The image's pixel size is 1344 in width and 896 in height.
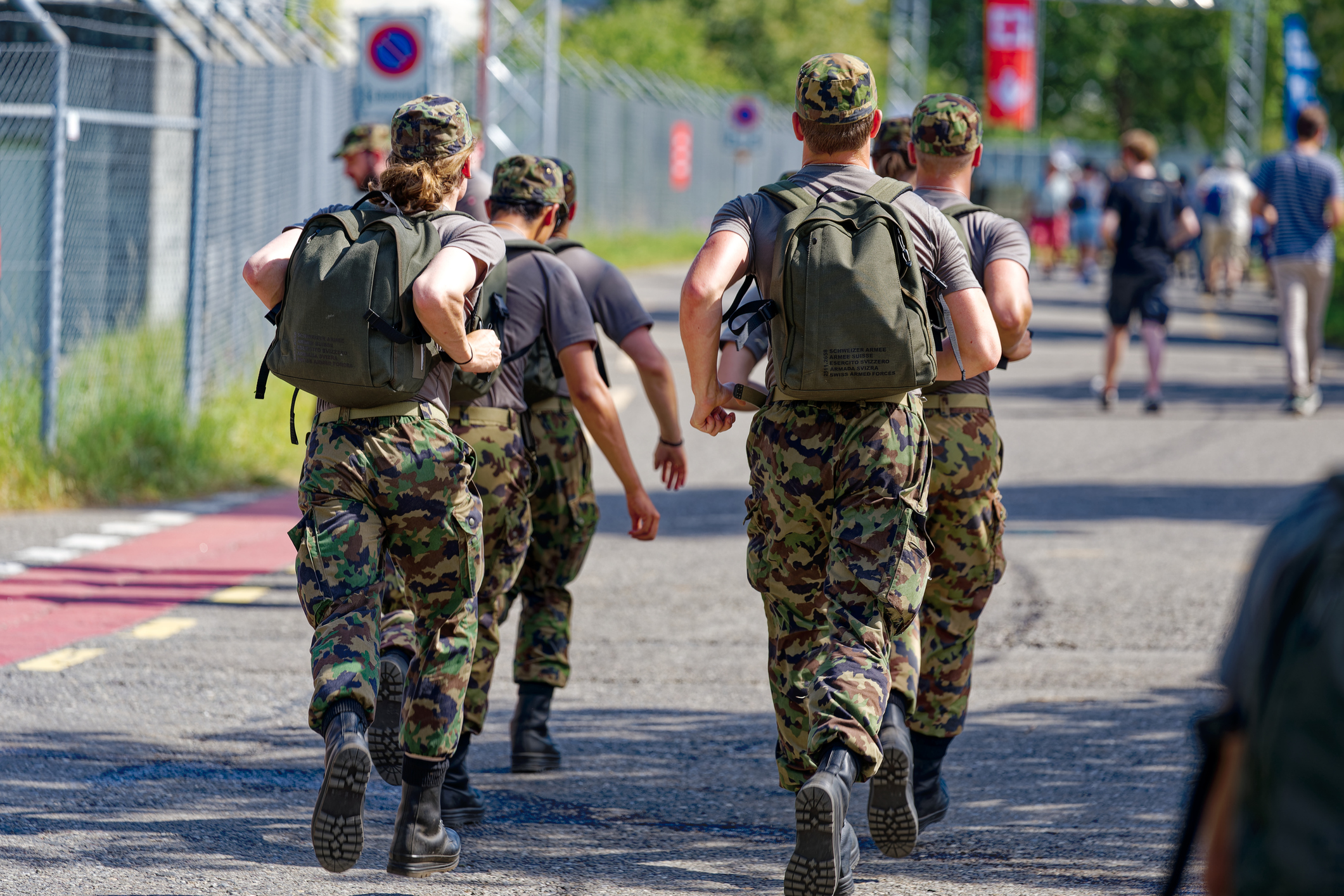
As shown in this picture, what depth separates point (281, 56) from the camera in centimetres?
1277

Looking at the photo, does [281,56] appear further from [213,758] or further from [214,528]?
[213,758]

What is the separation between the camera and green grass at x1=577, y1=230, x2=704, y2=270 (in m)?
29.2

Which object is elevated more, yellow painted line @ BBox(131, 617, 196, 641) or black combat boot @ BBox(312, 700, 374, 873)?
black combat boot @ BBox(312, 700, 374, 873)

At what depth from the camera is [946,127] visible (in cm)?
430

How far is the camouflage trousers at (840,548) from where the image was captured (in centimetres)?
361

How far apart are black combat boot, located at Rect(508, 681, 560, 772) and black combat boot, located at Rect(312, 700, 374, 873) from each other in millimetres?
1393

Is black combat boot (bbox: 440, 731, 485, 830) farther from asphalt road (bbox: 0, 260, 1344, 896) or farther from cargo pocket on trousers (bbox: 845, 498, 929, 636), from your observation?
cargo pocket on trousers (bbox: 845, 498, 929, 636)

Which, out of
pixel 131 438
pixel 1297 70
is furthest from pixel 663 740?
pixel 1297 70

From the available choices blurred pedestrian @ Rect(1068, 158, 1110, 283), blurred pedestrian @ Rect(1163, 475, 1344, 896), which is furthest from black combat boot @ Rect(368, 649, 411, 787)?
blurred pedestrian @ Rect(1068, 158, 1110, 283)

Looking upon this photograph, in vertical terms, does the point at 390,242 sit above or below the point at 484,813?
above

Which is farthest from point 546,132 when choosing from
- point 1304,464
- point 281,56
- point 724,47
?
point 724,47

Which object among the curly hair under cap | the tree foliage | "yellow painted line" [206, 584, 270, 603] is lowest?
"yellow painted line" [206, 584, 270, 603]

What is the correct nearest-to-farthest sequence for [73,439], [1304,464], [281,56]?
[73,439]
[1304,464]
[281,56]

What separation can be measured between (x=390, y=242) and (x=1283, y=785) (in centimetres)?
255
